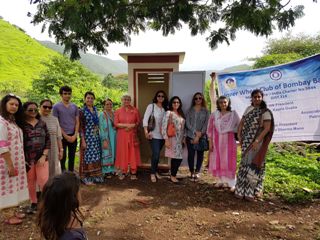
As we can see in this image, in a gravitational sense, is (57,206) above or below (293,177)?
above

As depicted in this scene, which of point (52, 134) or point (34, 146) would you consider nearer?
point (34, 146)

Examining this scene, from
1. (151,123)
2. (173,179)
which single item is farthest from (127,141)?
(173,179)

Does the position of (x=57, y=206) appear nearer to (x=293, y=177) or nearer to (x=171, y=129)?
(x=171, y=129)

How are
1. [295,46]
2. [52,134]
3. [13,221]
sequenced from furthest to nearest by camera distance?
[295,46], [52,134], [13,221]

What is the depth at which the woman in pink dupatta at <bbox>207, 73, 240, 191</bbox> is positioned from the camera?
15.4 feet

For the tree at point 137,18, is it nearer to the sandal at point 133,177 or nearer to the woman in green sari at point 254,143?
the woman in green sari at point 254,143

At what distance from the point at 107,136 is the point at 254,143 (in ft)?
8.21

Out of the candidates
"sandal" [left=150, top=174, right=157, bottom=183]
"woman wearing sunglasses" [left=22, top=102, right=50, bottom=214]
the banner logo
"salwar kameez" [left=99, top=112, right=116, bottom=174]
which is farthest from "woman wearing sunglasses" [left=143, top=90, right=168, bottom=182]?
the banner logo

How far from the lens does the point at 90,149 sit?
16.9ft

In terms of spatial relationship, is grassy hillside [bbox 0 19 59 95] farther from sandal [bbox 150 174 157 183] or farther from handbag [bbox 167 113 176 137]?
handbag [bbox 167 113 176 137]

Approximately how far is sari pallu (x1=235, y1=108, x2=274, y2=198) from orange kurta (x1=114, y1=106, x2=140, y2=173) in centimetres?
194

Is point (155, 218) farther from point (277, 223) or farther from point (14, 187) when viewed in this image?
point (14, 187)

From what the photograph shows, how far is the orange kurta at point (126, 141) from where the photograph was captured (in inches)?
211

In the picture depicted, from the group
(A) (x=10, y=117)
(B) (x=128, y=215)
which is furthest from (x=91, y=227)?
(A) (x=10, y=117)
